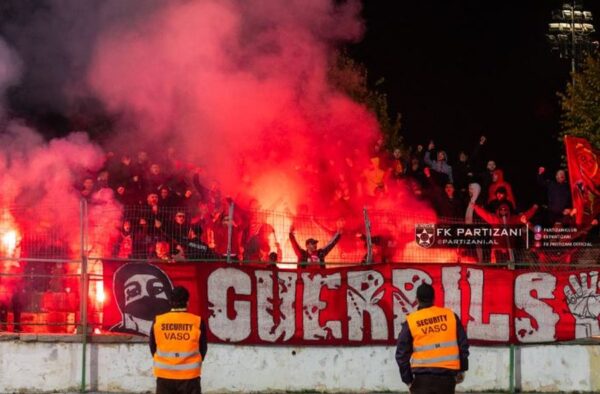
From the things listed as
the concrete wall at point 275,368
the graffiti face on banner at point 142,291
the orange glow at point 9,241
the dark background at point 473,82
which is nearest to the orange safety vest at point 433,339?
the concrete wall at point 275,368

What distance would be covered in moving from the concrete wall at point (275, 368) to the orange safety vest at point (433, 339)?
4.37 meters

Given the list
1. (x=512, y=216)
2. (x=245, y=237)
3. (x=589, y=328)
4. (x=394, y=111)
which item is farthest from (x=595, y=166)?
(x=394, y=111)

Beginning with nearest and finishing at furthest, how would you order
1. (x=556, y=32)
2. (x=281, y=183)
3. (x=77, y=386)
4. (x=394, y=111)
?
(x=77, y=386), (x=281, y=183), (x=556, y=32), (x=394, y=111)

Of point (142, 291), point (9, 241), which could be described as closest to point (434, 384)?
point (142, 291)

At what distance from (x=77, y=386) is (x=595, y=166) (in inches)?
366

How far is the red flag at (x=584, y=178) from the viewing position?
50.1ft

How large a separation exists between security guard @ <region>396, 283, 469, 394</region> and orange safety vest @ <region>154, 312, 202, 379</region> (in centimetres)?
185

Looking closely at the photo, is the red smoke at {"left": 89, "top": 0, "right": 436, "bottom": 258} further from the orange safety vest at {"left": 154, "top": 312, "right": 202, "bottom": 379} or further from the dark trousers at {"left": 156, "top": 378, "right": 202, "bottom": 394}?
the dark trousers at {"left": 156, "top": 378, "right": 202, "bottom": 394}

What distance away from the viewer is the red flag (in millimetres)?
15281

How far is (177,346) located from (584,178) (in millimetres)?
9565

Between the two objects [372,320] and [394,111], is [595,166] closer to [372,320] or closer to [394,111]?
[372,320]

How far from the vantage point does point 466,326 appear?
40.6 feet

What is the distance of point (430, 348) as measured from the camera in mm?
7742

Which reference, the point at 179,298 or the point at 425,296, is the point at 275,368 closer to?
the point at 179,298
